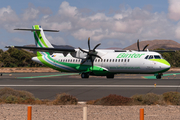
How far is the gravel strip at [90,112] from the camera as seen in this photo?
9969 mm

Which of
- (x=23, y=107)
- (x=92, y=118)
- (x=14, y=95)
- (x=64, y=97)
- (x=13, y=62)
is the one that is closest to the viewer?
(x=92, y=118)

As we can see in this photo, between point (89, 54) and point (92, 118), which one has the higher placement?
point (89, 54)

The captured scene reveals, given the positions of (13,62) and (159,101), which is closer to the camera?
(159,101)

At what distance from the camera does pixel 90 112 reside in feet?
36.2

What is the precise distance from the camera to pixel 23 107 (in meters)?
12.3

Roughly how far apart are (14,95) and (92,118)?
6.38 meters

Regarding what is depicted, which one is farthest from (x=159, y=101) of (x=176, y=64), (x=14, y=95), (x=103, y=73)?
(x=176, y=64)

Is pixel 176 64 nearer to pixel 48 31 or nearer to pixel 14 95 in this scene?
pixel 48 31

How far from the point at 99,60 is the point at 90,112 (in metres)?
24.7

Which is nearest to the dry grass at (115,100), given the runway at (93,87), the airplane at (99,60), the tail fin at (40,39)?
the runway at (93,87)

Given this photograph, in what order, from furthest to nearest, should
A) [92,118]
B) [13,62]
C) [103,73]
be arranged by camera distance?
[13,62] → [103,73] → [92,118]

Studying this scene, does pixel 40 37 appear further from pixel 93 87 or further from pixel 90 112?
pixel 90 112

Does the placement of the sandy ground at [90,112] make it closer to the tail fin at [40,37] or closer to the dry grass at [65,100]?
the dry grass at [65,100]

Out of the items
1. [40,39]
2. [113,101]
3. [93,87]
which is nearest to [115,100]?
[113,101]
